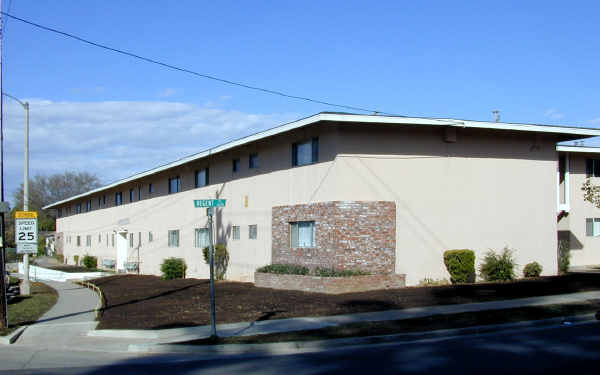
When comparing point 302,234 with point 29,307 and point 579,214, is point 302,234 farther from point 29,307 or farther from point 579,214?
point 579,214

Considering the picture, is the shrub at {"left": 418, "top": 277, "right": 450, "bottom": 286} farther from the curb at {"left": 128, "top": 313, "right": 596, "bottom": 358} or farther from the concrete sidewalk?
the concrete sidewalk

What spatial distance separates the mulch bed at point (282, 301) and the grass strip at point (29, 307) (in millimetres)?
2015

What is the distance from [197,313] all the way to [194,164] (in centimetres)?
1578

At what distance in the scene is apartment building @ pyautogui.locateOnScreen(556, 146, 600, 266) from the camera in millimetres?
28969

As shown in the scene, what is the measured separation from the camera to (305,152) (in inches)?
886

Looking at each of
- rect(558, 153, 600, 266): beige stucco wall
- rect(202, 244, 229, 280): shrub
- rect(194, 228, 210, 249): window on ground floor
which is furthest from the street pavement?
rect(558, 153, 600, 266): beige stucco wall

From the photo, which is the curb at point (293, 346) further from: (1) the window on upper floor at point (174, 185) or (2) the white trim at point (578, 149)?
(1) the window on upper floor at point (174, 185)

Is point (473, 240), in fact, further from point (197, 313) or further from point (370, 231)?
point (197, 313)

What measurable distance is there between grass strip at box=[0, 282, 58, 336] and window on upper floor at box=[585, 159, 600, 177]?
24563 mm

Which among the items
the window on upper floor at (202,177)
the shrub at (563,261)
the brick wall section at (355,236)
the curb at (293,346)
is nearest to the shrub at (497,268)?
the brick wall section at (355,236)

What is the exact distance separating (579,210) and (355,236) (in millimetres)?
15043

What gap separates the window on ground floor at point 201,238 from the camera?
99.3 feet

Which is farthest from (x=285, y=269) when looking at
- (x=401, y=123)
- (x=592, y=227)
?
(x=592, y=227)

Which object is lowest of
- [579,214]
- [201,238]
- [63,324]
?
[63,324]
